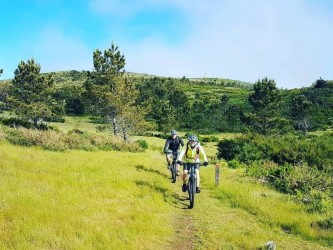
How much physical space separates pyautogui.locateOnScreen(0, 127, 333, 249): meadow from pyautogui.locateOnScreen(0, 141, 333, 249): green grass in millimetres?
21

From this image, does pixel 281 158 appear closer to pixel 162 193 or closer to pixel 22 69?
pixel 162 193

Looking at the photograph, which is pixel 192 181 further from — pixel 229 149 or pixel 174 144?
pixel 229 149

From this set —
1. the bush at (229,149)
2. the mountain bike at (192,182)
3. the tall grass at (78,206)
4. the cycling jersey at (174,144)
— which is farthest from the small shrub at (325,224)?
the bush at (229,149)

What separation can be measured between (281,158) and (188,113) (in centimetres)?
7261

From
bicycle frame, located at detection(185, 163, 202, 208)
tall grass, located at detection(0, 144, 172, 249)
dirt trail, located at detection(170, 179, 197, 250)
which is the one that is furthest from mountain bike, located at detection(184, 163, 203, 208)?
tall grass, located at detection(0, 144, 172, 249)

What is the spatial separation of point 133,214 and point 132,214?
3 cm

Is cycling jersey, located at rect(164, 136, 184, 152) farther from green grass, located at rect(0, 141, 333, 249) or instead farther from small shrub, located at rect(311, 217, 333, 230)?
small shrub, located at rect(311, 217, 333, 230)

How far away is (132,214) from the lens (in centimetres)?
1082

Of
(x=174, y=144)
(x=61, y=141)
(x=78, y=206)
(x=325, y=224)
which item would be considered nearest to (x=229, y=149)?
(x=61, y=141)

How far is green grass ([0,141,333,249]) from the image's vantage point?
8711mm

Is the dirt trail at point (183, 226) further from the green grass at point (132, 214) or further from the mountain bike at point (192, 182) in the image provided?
the mountain bike at point (192, 182)

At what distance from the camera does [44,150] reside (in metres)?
22.7

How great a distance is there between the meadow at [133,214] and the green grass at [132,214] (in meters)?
0.02

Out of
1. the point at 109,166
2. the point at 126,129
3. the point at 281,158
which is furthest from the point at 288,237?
the point at 126,129
